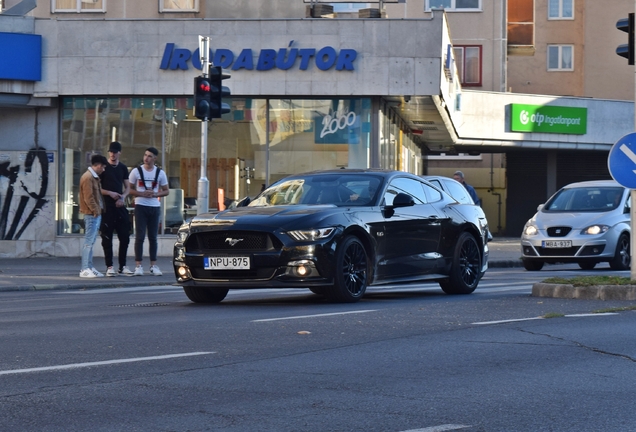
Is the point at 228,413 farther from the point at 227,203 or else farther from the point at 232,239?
the point at 227,203

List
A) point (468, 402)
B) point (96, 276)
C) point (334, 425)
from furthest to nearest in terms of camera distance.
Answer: point (96, 276), point (468, 402), point (334, 425)

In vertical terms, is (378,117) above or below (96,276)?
above

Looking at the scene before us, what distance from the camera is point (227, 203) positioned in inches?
1082

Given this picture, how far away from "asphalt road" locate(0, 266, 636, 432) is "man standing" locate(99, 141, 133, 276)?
266 inches

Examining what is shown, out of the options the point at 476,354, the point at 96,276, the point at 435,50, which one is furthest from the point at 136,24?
the point at 476,354

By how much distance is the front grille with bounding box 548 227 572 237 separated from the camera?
22.1 m

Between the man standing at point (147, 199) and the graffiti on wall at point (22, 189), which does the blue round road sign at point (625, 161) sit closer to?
the man standing at point (147, 199)

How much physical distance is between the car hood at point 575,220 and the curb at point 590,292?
27.0 feet

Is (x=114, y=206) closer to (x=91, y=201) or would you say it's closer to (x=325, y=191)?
(x=91, y=201)

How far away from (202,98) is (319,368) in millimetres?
13101

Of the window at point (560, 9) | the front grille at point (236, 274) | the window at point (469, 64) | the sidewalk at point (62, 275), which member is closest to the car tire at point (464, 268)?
the front grille at point (236, 274)

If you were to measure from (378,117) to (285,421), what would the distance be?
859 inches

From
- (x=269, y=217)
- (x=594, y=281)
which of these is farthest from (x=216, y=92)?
(x=594, y=281)

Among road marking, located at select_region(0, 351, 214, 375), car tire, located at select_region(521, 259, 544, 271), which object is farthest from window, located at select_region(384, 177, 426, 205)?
car tire, located at select_region(521, 259, 544, 271)
